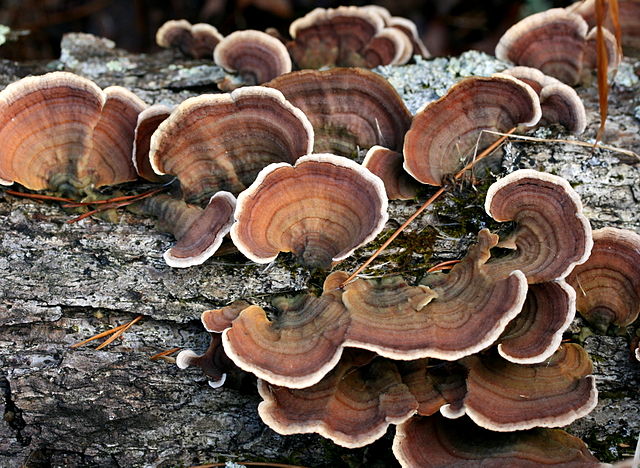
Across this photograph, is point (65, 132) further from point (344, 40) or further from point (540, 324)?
point (540, 324)

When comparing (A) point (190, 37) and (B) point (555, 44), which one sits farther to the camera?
(A) point (190, 37)

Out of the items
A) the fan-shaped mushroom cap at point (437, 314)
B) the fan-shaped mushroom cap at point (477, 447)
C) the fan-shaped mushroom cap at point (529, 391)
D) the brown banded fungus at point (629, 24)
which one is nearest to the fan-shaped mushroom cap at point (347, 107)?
the fan-shaped mushroom cap at point (437, 314)

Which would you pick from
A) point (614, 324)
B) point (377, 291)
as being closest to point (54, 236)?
point (377, 291)

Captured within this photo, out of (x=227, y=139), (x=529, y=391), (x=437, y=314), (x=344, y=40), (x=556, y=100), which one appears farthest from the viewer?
(x=344, y=40)

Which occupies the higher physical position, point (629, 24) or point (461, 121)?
point (629, 24)

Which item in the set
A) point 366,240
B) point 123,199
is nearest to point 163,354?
point 123,199

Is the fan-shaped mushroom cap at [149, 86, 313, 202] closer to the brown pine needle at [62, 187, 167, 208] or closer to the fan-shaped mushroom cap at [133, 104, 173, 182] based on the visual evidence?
the fan-shaped mushroom cap at [133, 104, 173, 182]

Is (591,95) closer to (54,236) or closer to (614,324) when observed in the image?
(614,324)

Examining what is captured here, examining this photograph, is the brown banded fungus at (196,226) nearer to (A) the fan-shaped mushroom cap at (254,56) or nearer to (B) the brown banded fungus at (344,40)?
(A) the fan-shaped mushroom cap at (254,56)
